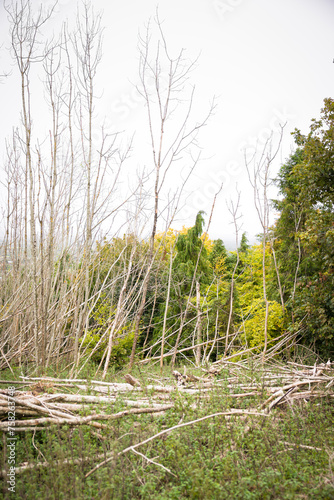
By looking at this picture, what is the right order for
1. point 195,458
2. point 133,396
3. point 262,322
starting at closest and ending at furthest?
point 195,458, point 133,396, point 262,322

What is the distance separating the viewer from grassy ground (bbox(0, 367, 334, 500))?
1.91m

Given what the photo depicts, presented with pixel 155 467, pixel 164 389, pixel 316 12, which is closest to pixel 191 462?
pixel 155 467

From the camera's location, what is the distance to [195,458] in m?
2.30

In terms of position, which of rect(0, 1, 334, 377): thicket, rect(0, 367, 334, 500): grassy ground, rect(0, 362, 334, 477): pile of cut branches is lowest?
rect(0, 367, 334, 500): grassy ground

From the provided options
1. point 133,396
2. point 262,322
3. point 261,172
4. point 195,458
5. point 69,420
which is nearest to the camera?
point 195,458

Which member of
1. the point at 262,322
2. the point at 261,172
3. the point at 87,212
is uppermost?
the point at 261,172

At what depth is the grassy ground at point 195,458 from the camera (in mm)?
1914

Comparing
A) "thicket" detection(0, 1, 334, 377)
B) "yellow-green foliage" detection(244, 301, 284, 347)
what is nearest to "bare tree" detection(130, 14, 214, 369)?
"thicket" detection(0, 1, 334, 377)

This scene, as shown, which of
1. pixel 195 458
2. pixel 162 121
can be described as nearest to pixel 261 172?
pixel 162 121

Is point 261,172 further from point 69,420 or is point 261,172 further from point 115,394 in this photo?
point 69,420

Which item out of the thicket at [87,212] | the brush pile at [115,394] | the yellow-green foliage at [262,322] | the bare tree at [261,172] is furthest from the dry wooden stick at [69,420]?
the yellow-green foliage at [262,322]

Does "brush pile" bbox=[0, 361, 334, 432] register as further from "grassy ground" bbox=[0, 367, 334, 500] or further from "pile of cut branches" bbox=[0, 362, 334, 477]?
"grassy ground" bbox=[0, 367, 334, 500]

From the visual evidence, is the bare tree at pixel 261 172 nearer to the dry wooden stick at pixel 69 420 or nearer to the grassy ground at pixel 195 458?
the grassy ground at pixel 195 458

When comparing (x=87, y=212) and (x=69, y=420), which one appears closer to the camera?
(x=69, y=420)
